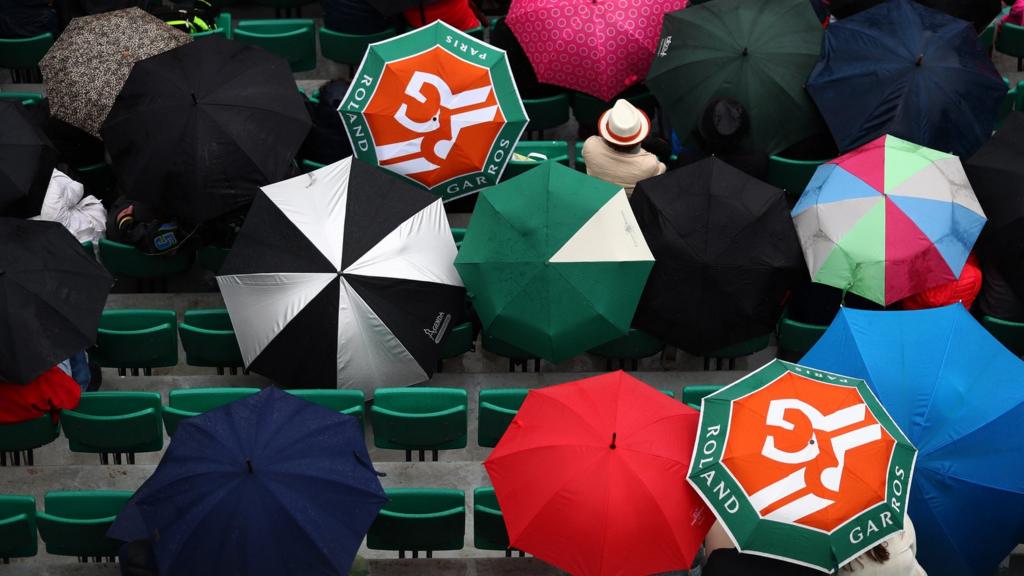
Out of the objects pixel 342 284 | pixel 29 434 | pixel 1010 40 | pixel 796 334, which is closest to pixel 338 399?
pixel 342 284

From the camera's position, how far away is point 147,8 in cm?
1088

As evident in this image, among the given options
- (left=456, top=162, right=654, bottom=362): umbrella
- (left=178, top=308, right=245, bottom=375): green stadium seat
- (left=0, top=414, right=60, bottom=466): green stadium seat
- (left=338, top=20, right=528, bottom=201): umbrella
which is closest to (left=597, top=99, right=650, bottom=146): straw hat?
(left=338, top=20, right=528, bottom=201): umbrella

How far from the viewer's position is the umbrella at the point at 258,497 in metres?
6.73

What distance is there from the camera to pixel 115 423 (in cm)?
822

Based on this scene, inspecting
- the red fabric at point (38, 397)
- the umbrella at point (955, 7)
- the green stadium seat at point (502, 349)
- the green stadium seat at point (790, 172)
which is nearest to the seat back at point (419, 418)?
the green stadium seat at point (502, 349)

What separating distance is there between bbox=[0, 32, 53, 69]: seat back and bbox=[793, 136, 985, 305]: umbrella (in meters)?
5.94

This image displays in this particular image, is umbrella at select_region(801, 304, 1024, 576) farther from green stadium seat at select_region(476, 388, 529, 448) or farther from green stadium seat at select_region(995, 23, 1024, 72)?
green stadium seat at select_region(995, 23, 1024, 72)

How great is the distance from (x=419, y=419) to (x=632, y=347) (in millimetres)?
1603

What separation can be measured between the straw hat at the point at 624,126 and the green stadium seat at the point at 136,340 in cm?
314

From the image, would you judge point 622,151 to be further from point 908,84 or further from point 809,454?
point 809,454

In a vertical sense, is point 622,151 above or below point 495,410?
above

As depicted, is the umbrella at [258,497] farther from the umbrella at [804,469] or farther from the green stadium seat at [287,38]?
the green stadium seat at [287,38]

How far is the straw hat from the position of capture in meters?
9.33

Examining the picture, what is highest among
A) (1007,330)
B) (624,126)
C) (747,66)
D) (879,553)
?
(747,66)
